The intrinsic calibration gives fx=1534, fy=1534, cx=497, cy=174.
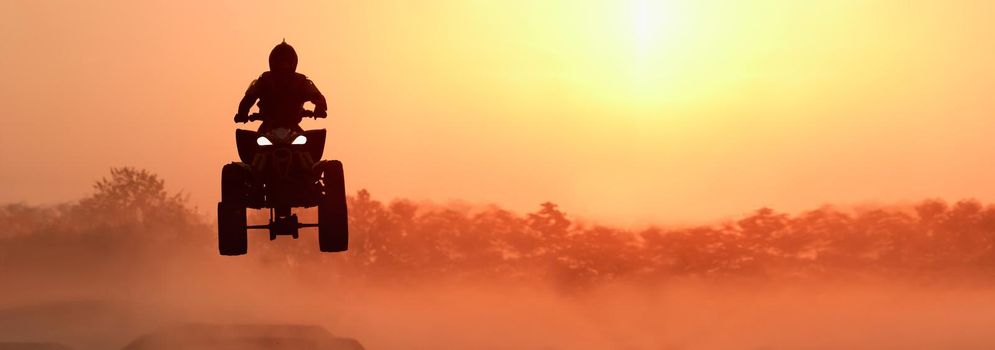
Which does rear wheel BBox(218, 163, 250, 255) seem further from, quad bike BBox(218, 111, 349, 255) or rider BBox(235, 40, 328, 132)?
rider BBox(235, 40, 328, 132)

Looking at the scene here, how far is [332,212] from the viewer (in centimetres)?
3316

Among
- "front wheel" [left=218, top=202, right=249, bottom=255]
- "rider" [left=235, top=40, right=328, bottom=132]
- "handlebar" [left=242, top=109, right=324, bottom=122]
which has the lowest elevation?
"front wheel" [left=218, top=202, right=249, bottom=255]

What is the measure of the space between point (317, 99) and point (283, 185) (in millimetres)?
2260

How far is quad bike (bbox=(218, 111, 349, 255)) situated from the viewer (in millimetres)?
32938

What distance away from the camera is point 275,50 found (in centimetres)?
3350

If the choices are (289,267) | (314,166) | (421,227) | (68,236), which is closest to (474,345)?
(421,227)

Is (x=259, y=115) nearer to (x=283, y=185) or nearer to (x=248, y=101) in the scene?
(x=248, y=101)

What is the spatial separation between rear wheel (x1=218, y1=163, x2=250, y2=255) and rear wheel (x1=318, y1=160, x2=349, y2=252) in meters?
1.72

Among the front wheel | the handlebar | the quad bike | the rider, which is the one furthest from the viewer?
the handlebar

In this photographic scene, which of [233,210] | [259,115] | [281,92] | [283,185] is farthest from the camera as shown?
[259,115]

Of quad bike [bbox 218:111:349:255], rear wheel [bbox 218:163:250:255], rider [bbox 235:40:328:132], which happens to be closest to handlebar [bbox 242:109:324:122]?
rider [bbox 235:40:328:132]

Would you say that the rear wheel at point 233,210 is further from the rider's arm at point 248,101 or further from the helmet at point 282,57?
the helmet at point 282,57

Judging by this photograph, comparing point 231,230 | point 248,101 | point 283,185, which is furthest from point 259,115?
point 231,230

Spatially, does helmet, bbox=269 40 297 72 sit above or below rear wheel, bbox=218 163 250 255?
above
